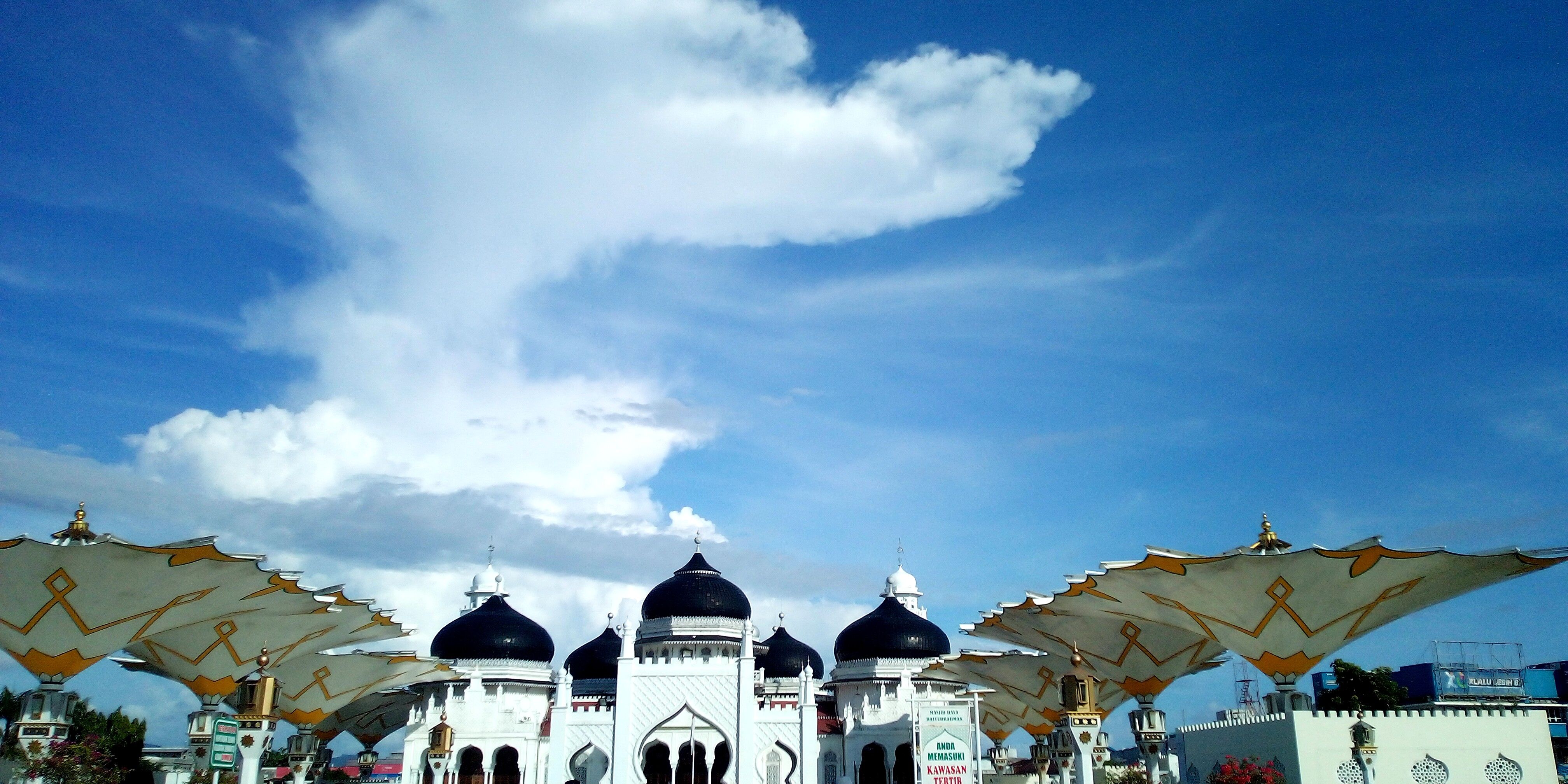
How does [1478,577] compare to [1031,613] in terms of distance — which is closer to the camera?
[1478,577]

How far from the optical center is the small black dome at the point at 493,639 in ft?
135

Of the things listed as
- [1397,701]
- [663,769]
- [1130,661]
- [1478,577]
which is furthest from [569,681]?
[1397,701]

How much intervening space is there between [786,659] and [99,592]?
98.3ft

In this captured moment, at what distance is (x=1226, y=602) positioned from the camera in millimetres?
23109

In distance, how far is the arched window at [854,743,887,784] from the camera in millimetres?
40312

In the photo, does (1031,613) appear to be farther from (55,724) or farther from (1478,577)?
(55,724)

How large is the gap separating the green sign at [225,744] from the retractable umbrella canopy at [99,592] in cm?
386

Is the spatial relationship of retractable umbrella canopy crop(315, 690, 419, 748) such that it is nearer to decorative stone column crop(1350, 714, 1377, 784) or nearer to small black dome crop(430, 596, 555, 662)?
small black dome crop(430, 596, 555, 662)

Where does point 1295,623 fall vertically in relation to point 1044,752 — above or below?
above

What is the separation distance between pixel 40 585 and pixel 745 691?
Result: 21856mm

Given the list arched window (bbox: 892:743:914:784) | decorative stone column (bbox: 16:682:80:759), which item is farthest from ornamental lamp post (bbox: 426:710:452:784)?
arched window (bbox: 892:743:914:784)

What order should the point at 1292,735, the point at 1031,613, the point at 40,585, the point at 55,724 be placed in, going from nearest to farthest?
the point at 40,585 → the point at 55,724 → the point at 1292,735 → the point at 1031,613

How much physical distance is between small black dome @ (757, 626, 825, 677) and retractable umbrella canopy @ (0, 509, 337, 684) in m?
26.4

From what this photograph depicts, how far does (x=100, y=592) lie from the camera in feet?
71.2
